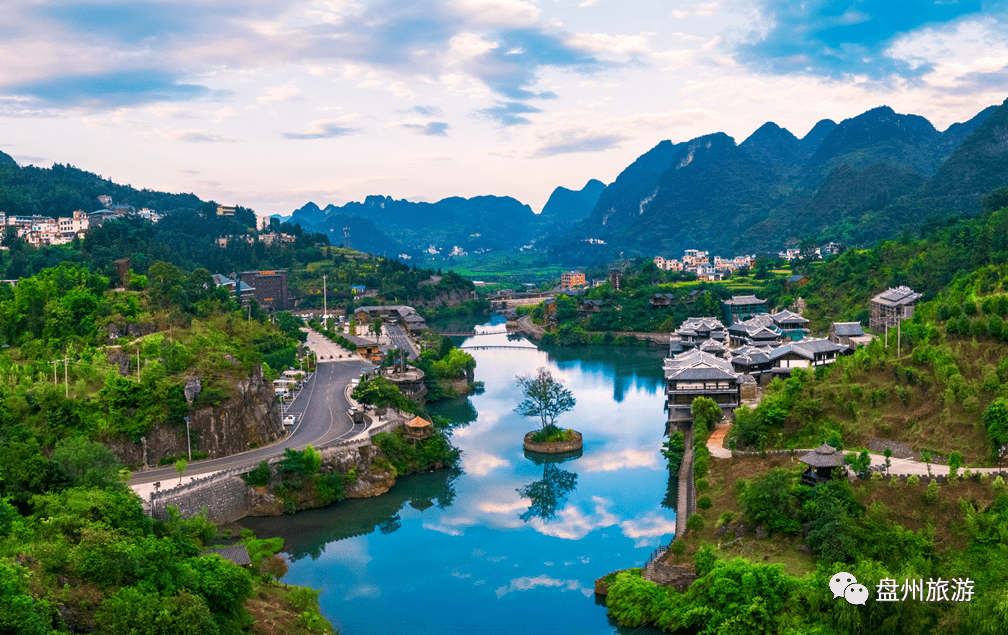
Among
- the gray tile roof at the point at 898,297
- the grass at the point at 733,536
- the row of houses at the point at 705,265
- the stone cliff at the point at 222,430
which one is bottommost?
the grass at the point at 733,536

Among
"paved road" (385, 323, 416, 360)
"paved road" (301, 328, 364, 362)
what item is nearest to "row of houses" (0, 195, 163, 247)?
"paved road" (301, 328, 364, 362)

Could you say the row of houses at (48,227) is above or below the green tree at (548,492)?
above

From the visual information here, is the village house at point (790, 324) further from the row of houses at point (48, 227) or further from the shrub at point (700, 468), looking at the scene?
the row of houses at point (48, 227)

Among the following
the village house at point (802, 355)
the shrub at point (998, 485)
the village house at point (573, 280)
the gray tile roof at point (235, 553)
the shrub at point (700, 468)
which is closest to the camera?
the shrub at point (998, 485)

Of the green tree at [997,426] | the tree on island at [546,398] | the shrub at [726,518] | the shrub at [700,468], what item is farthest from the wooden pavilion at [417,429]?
the green tree at [997,426]

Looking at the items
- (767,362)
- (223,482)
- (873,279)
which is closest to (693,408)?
(767,362)

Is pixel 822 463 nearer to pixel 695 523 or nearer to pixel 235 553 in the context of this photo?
pixel 695 523

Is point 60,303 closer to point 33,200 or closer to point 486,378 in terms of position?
point 486,378

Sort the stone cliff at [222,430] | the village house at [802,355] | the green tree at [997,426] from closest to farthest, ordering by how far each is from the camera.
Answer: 1. the green tree at [997,426]
2. the stone cliff at [222,430]
3. the village house at [802,355]
